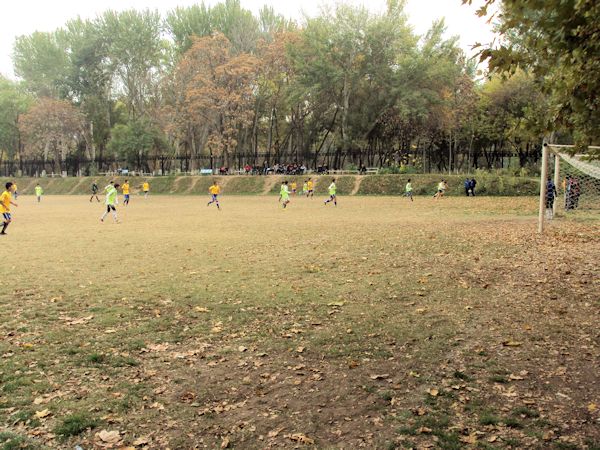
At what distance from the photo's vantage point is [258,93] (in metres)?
48.5

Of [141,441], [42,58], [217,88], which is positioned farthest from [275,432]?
[42,58]

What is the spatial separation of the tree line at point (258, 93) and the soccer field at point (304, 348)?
30.2m

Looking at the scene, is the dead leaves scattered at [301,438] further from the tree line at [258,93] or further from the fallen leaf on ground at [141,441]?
the tree line at [258,93]

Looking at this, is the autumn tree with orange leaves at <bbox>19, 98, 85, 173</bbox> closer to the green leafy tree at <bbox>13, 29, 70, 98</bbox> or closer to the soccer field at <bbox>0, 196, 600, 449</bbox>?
the green leafy tree at <bbox>13, 29, 70, 98</bbox>

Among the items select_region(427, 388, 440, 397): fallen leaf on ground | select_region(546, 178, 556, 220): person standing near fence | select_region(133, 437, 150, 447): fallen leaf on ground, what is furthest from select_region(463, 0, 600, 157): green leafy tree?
select_region(546, 178, 556, 220): person standing near fence

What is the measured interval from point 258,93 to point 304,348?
149 ft

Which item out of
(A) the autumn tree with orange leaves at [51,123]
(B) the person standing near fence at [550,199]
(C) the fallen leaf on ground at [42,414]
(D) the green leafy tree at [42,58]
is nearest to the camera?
(C) the fallen leaf on ground at [42,414]

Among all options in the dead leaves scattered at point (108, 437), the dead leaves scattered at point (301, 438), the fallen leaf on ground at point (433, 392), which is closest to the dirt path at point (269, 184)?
the fallen leaf on ground at point (433, 392)

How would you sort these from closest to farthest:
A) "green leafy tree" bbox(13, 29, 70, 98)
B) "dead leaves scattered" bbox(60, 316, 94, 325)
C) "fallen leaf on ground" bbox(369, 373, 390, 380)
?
"fallen leaf on ground" bbox(369, 373, 390, 380)
"dead leaves scattered" bbox(60, 316, 94, 325)
"green leafy tree" bbox(13, 29, 70, 98)

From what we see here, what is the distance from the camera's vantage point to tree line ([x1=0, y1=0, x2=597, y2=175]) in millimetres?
42875

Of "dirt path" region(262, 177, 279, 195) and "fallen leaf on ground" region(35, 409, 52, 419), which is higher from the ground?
"dirt path" region(262, 177, 279, 195)

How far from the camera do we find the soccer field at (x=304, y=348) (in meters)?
4.04

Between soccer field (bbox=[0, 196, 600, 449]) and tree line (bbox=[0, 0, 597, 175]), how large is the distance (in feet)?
99.0

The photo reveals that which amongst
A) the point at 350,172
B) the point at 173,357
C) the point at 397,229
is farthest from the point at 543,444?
the point at 350,172
